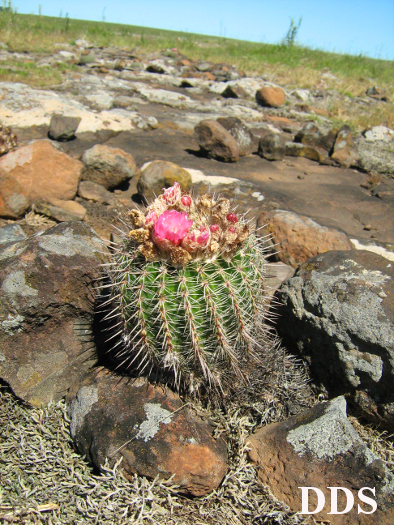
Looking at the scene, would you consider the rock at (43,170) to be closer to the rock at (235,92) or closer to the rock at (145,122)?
the rock at (145,122)

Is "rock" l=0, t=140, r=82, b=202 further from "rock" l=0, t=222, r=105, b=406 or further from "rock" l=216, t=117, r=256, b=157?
"rock" l=216, t=117, r=256, b=157

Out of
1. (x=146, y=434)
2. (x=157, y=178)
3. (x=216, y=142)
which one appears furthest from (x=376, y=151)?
(x=146, y=434)

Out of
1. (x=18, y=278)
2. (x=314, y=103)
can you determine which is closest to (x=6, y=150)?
(x=18, y=278)

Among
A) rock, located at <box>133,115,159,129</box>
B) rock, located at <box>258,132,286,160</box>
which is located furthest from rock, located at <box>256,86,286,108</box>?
rock, located at <box>133,115,159,129</box>

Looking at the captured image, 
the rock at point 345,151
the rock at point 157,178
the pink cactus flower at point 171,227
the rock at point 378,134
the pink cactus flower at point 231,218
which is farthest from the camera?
the rock at point 378,134

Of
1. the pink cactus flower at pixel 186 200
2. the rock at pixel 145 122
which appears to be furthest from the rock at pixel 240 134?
the pink cactus flower at pixel 186 200
